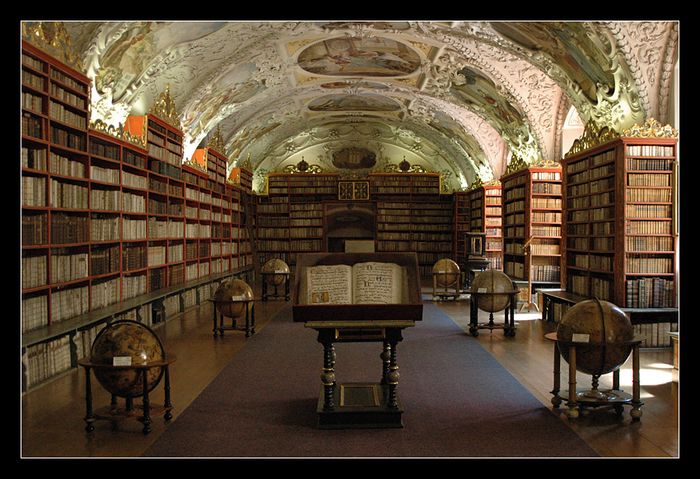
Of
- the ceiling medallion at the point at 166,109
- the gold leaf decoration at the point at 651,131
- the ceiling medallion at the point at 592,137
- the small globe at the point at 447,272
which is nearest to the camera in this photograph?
the gold leaf decoration at the point at 651,131

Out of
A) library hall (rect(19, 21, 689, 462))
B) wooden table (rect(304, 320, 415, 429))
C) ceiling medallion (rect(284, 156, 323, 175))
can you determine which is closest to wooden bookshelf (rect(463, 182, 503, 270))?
library hall (rect(19, 21, 689, 462))

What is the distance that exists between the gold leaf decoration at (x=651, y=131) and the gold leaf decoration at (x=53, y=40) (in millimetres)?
8879

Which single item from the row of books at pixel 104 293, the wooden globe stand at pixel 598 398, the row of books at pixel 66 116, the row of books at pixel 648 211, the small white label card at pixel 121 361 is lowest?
the wooden globe stand at pixel 598 398

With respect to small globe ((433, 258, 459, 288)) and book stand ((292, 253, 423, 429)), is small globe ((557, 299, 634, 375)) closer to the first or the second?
book stand ((292, 253, 423, 429))

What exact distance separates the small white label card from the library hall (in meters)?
0.02

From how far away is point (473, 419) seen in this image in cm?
582

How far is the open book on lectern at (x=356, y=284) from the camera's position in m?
5.50

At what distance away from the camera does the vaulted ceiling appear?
10094 mm

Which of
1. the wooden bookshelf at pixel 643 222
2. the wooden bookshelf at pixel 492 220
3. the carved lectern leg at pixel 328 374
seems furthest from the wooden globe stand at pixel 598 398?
the wooden bookshelf at pixel 492 220

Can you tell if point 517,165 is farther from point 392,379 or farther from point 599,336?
point 392,379

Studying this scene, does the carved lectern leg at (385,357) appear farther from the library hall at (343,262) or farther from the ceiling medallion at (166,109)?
the ceiling medallion at (166,109)

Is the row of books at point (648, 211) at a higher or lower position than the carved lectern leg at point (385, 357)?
higher

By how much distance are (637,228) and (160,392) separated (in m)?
8.14

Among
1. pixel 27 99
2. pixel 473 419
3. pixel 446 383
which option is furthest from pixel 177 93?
pixel 473 419
